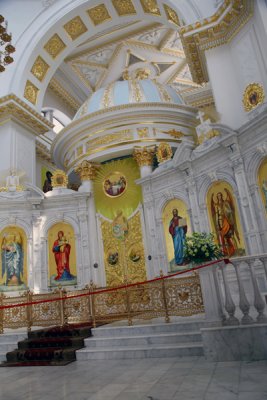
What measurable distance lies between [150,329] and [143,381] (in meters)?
2.31

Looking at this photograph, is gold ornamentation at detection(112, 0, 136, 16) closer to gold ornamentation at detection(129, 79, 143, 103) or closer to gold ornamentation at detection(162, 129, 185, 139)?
gold ornamentation at detection(129, 79, 143, 103)

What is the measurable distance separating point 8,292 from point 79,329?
6494 millimetres

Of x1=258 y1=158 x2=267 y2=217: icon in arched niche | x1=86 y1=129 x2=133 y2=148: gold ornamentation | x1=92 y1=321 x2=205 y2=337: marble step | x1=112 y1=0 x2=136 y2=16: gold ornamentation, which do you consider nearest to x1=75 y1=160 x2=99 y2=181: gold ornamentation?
x1=86 y1=129 x2=133 y2=148: gold ornamentation

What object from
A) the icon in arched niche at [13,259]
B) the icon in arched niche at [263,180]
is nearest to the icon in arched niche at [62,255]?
the icon in arched niche at [13,259]

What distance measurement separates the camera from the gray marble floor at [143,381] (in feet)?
11.7

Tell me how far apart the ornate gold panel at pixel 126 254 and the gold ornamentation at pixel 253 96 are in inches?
237

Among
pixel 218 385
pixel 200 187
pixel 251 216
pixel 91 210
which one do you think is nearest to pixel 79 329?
pixel 218 385

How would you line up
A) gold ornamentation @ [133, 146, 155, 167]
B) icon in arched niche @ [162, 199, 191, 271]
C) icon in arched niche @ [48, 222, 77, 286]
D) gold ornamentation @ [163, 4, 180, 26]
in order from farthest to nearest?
gold ornamentation @ [163, 4, 180, 26]
gold ornamentation @ [133, 146, 155, 167]
icon in arched niche @ [48, 222, 77, 286]
icon in arched niche @ [162, 199, 191, 271]

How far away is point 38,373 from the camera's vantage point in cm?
546

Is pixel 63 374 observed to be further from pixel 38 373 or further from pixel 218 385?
pixel 218 385

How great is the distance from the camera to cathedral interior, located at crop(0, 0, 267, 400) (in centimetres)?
704

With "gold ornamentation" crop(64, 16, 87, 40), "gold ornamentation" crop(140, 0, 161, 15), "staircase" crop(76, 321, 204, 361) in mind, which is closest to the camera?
"staircase" crop(76, 321, 204, 361)

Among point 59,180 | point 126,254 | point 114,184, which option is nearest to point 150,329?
point 126,254

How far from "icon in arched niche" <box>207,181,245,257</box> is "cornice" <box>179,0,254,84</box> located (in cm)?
516
